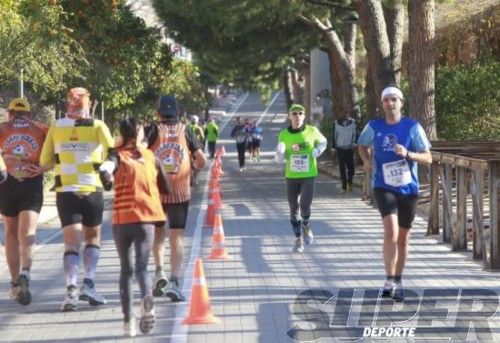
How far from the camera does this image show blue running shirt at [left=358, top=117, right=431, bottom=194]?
11547 mm

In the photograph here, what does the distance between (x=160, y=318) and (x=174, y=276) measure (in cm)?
103

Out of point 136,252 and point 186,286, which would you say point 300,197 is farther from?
point 136,252

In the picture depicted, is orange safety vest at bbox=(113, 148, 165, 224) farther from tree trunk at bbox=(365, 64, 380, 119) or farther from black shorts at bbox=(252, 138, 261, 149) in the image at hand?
black shorts at bbox=(252, 138, 261, 149)

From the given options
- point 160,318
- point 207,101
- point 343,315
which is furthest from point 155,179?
point 207,101

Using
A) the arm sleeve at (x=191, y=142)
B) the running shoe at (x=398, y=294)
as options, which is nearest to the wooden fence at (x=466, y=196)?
the running shoe at (x=398, y=294)

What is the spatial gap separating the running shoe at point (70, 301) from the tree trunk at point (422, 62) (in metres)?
15.3

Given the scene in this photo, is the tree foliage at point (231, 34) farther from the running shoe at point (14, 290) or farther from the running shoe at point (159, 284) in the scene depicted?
the running shoe at point (14, 290)

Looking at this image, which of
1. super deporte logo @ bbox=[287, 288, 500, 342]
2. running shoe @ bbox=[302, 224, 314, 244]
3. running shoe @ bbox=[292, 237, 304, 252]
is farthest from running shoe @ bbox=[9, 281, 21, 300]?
running shoe @ bbox=[302, 224, 314, 244]

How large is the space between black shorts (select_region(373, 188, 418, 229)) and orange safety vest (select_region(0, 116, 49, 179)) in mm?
3085

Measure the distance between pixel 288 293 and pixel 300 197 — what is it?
13.3 feet

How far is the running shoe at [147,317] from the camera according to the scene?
31.8 feet

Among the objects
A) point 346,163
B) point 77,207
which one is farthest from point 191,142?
point 346,163

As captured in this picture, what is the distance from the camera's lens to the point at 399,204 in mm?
11602

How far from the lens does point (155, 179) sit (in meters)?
10.3
